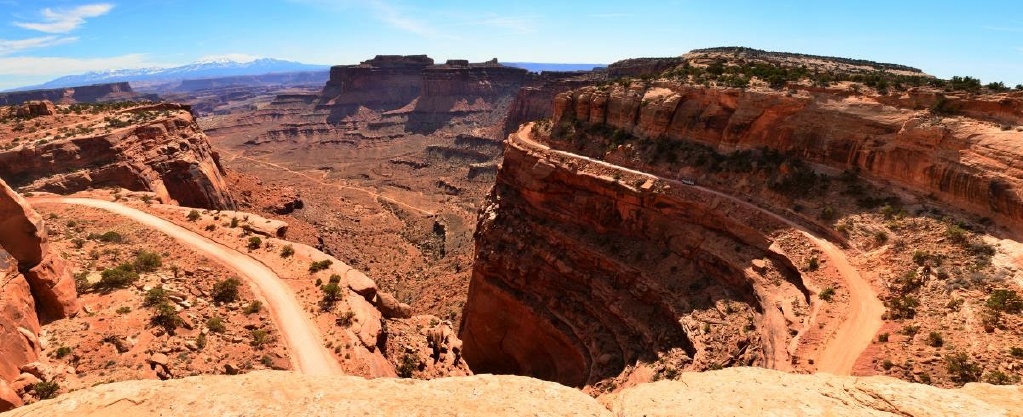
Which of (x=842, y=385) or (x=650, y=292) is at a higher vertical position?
(x=842, y=385)

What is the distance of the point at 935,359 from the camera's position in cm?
1694

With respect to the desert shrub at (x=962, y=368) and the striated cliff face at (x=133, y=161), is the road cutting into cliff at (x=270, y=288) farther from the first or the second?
the desert shrub at (x=962, y=368)

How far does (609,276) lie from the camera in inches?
1330

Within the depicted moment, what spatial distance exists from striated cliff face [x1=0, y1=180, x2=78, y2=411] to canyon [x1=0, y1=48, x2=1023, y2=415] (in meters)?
0.13

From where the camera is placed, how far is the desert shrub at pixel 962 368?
1575 centimetres

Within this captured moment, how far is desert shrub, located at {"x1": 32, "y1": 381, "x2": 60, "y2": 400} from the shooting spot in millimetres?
15080

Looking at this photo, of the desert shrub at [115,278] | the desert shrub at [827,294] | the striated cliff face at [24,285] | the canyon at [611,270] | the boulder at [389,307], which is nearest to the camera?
the canyon at [611,270]

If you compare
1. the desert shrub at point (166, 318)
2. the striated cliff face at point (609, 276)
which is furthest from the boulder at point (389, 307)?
the striated cliff face at point (609, 276)

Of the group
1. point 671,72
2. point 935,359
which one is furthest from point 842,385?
point 671,72

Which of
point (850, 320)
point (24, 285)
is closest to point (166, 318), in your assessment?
point (24, 285)

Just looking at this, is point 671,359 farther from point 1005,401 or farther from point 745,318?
point 1005,401

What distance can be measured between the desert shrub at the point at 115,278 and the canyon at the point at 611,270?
0.50 metres

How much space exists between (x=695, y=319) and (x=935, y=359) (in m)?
10.9

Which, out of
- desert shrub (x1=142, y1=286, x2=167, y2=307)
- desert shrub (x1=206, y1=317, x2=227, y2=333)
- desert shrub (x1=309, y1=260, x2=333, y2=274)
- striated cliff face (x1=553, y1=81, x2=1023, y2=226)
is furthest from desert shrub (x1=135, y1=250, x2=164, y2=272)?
striated cliff face (x1=553, y1=81, x2=1023, y2=226)
